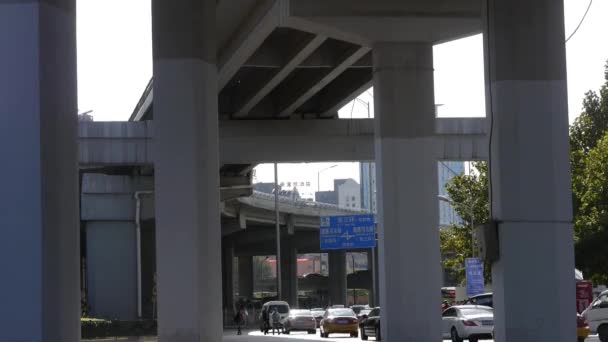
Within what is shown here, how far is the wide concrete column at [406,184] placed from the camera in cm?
2995

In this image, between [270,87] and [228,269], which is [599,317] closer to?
[270,87]

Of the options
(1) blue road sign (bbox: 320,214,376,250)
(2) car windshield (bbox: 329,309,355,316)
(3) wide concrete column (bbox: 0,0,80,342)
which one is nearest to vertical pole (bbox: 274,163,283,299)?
(1) blue road sign (bbox: 320,214,376,250)

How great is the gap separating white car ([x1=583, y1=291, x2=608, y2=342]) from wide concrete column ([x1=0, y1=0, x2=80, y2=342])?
1914cm

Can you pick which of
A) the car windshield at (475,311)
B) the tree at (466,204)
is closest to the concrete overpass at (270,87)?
the car windshield at (475,311)

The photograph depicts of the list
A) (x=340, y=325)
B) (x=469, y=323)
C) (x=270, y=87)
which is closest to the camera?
(x=469, y=323)

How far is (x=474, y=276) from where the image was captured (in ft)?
184

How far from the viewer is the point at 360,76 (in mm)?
41688

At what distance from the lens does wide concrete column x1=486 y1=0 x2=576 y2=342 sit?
20.6 metres

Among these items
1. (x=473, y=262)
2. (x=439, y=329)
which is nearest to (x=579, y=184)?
(x=473, y=262)

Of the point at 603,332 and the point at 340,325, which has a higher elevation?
the point at 603,332

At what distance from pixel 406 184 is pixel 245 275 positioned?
114470mm

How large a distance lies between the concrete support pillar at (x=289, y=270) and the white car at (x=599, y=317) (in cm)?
7423

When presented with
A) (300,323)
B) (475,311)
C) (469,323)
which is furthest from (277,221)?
(469,323)

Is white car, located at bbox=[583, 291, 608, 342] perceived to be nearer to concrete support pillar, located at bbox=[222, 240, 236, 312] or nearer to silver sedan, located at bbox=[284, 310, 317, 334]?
silver sedan, located at bbox=[284, 310, 317, 334]
